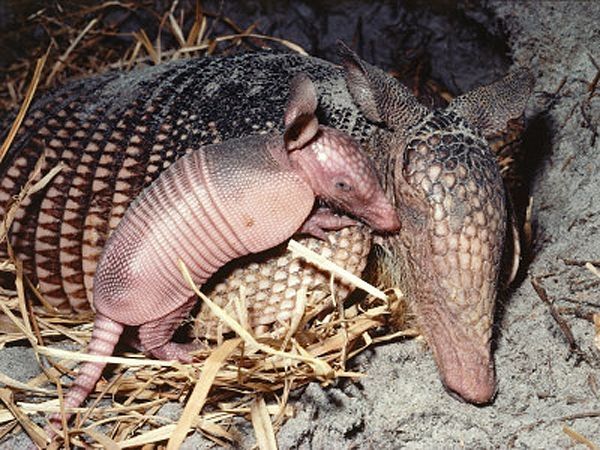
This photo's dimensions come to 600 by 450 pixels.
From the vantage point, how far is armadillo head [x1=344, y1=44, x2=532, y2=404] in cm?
235

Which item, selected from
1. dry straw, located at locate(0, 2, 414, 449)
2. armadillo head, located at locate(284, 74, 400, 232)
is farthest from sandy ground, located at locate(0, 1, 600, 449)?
armadillo head, located at locate(284, 74, 400, 232)

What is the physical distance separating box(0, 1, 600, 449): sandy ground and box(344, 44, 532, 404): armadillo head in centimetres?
13

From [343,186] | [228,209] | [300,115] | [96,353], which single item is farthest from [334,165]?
[96,353]

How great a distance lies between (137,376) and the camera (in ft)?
9.40

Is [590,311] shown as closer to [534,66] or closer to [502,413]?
[502,413]

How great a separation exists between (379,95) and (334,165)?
33cm

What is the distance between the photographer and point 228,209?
8.14ft

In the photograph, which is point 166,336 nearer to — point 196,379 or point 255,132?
point 196,379

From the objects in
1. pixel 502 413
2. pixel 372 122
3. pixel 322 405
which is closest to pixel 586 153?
pixel 372 122

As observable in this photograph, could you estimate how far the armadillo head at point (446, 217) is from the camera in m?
2.35

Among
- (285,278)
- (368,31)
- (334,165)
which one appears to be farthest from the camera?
(368,31)

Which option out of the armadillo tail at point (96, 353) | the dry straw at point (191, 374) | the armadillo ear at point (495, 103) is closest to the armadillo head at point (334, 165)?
the dry straw at point (191, 374)

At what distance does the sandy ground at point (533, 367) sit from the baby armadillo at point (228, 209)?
0.51m

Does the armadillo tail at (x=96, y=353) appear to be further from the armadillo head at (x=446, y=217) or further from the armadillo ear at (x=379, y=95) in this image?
the armadillo ear at (x=379, y=95)
